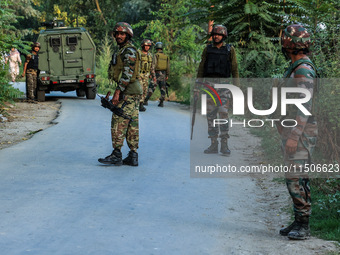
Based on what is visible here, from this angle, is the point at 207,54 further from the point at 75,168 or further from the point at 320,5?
the point at 75,168

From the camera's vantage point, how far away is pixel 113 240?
4.97m

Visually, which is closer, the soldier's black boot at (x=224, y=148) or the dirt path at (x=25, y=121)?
the soldier's black boot at (x=224, y=148)

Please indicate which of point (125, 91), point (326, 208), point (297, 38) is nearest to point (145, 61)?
point (125, 91)

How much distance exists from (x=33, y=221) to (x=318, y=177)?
363 cm

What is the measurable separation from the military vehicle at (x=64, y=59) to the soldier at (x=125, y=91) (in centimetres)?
1234

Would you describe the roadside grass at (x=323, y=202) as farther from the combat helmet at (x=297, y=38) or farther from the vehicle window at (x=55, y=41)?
the vehicle window at (x=55, y=41)

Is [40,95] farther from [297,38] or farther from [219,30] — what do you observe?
[297,38]

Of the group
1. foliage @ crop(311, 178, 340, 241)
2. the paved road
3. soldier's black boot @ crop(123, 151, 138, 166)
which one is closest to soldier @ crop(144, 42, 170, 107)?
the paved road

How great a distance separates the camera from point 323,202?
20.5ft

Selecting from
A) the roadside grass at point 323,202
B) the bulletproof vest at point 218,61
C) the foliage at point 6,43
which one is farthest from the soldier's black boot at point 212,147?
the foliage at point 6,43

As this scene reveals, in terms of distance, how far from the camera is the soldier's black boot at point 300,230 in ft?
16.7

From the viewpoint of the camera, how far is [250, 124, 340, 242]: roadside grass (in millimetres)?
5422

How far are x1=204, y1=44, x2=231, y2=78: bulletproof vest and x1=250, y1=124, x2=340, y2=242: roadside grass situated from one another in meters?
1.55

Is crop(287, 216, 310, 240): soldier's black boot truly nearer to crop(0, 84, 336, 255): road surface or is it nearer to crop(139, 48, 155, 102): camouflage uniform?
crop(0, 84, 336, 255): road surface
